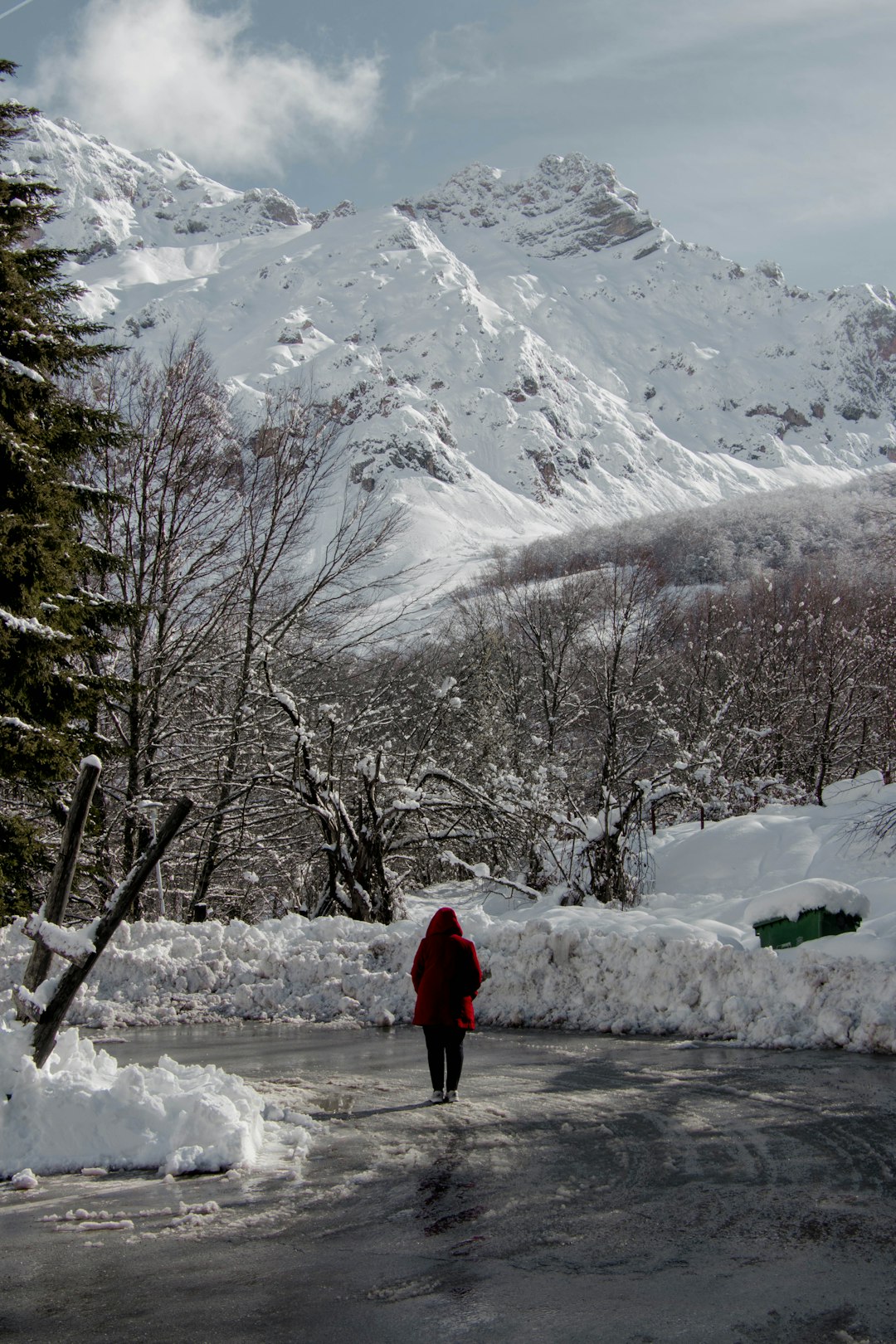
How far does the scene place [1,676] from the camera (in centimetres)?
1217

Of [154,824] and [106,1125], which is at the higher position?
Answer: [154,824]

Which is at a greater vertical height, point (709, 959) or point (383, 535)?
point (383, 535)

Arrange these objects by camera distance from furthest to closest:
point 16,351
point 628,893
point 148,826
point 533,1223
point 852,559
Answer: point 852,559, point 148,826, point 628,893, point 16,351, point 533,1223

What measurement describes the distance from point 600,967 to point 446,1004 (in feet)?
16.4

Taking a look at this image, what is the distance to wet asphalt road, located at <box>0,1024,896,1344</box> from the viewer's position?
4.25m

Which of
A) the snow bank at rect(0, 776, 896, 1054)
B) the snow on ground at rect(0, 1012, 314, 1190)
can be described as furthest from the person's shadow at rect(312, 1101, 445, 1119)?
the snow bank at rect(0, 776, 896, 1054)

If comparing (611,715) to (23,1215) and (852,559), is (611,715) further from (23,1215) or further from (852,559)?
(852,559)

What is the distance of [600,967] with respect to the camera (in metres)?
A: 12.9

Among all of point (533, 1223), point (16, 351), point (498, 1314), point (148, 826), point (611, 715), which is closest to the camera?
point (498, 1314)

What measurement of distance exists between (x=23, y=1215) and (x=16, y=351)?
10.9m

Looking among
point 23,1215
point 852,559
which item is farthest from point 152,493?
point 852,559

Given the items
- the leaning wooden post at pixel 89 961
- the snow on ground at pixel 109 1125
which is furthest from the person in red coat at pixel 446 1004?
the leaning wooden post at pixel 89 961

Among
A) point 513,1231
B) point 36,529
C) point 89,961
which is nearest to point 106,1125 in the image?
point 89,961

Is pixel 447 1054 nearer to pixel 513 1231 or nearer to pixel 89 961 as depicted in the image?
pixel 89 961
